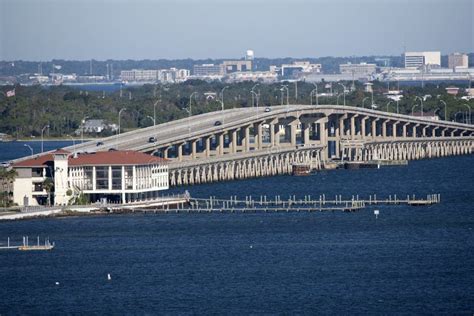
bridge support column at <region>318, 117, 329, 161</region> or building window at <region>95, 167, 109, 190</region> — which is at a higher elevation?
bridge support column at <region>318, 117, 329, 161</region>

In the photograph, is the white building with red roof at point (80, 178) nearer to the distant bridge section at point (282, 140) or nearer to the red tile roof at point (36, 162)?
the red tile roof at point (36, 162)

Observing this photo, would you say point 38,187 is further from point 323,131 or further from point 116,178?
point 323,131

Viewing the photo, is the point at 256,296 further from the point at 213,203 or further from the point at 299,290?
the point at 213,203

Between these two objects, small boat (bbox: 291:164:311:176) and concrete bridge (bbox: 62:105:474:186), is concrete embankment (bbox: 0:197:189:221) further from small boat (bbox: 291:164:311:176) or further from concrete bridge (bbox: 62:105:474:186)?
small boat (bbox: 291:164:311:176)

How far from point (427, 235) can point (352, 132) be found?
6643 centimetres

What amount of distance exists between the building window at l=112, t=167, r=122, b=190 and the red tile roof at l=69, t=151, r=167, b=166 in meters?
0.44

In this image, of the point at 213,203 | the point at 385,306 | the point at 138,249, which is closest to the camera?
the point at 385,306

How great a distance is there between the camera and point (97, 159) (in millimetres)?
96312

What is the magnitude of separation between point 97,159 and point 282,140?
66.3m

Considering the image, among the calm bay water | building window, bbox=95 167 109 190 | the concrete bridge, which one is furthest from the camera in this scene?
the concrete bridge

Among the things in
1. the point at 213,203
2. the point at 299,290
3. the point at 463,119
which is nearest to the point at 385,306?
the point at 299,290

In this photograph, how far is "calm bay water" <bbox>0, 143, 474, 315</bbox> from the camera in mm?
61594

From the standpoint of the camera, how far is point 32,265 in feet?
237

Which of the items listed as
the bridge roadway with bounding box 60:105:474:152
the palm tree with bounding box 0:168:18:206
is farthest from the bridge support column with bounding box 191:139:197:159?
the palm tree with bounding box 0:168:18:206
